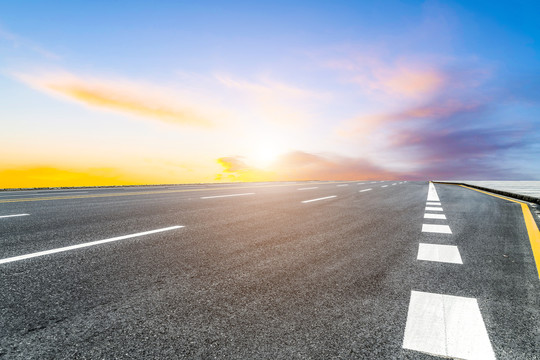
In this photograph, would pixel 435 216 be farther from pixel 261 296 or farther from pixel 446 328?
pixel 261 296

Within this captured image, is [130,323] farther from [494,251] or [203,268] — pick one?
[494,251]

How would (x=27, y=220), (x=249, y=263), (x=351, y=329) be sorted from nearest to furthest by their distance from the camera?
(x=351, y=329) < (x=249, y=263) < (x=27, y=220)

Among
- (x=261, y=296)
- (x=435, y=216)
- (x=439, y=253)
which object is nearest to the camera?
(x=261, y=296)

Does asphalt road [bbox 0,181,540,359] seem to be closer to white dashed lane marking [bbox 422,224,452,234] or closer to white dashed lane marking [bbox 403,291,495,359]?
Answer: white dashed lane marking [bbox 403,291,495,359]

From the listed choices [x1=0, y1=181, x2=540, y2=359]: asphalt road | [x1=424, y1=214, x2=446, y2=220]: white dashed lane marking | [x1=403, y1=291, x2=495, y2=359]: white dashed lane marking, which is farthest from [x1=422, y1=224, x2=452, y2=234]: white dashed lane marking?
[x1=403, y1=291, x2=495, y2=359]: white dashed lane marking

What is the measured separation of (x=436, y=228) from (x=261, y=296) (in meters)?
4.35

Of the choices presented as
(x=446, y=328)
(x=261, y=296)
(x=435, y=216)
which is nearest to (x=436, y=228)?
(x=435, y=216)

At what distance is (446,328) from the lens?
196cm

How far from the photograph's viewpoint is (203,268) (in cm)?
305

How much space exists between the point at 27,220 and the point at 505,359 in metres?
6.98

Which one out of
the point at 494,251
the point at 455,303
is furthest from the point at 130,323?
the point at 494,251

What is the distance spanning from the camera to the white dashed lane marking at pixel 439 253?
11.7 feet

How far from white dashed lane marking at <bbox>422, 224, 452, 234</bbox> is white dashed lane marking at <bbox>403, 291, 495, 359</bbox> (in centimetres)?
304

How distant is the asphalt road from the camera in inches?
67.9
